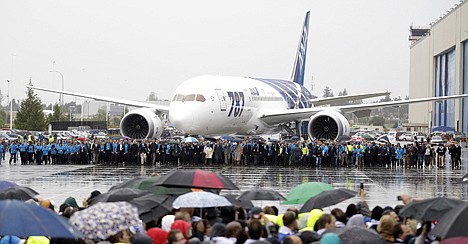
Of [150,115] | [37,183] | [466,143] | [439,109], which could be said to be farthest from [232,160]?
[439,109]

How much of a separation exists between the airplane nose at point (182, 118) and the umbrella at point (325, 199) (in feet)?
84.3

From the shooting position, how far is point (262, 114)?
47125 mm

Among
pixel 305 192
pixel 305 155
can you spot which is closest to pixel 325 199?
pixel 305 192

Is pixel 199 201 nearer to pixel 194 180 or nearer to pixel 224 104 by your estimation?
pixel 194 180

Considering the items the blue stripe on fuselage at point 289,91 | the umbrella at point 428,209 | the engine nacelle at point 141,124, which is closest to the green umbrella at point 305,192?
the umbrella at point 428,209

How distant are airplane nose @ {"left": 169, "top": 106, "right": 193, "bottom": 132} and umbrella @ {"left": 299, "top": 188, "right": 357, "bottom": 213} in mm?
25699

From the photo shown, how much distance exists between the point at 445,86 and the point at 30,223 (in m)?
90.0

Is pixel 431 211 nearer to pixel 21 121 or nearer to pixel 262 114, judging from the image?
pixel 262 114

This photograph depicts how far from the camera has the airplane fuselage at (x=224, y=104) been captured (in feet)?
130

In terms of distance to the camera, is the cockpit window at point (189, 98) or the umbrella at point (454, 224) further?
the cockpit window at point (189, 98)

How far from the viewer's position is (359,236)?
909 cm

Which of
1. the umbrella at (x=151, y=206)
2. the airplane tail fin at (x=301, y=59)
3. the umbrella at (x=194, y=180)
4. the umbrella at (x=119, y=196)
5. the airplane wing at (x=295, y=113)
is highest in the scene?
the airplane tail fin at (x=301, y=59)

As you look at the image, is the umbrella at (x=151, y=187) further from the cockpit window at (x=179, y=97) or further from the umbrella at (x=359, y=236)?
the cockpit window at (x=179, y=97)

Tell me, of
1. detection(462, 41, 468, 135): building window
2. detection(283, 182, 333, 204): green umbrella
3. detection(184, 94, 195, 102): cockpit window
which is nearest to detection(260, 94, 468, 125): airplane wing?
detection(184, 94, 195, 102): cockpit window
